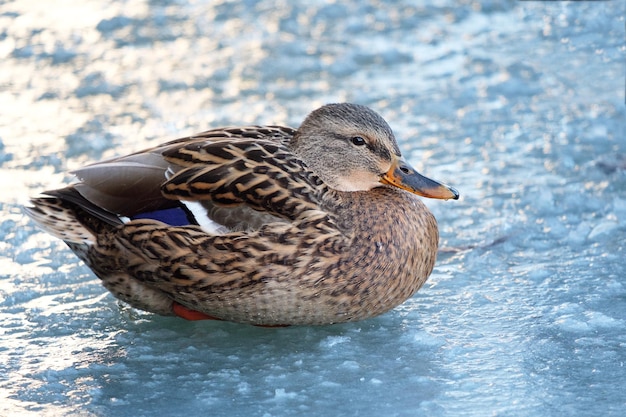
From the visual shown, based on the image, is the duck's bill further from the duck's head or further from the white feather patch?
the white feather patch

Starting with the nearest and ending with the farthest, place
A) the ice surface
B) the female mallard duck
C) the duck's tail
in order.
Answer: the ice surface
the female mallard duck
the duck's tail

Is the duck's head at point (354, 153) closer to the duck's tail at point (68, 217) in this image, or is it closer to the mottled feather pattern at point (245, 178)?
the mottled feather pattern at point (245, 178)

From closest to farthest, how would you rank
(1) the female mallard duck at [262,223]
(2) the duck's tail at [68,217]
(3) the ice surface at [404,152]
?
(3) the ice surface at [404,152], (1) the female mallard duck at [262,223], (2) the duck's tail at [68,217]

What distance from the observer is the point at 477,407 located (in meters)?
3.43

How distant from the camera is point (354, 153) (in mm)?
4180

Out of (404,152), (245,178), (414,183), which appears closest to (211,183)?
(245,178)

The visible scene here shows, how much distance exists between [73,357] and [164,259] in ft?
1.69

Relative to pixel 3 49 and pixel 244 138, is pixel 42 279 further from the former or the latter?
pixel 3 49

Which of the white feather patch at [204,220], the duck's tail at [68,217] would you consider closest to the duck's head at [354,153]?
the white feather patch at [204,220]

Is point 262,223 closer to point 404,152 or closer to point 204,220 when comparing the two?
point 204,220

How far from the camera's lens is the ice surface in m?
3.64

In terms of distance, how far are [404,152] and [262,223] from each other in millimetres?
2025

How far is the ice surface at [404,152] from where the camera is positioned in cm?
364

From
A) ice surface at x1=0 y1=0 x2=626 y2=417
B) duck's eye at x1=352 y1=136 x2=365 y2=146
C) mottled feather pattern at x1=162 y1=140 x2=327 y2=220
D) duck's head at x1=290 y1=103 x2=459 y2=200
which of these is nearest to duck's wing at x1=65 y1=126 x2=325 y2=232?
→ mottled feather pattern at x1=162 y1=140 x2=327 y2=220
